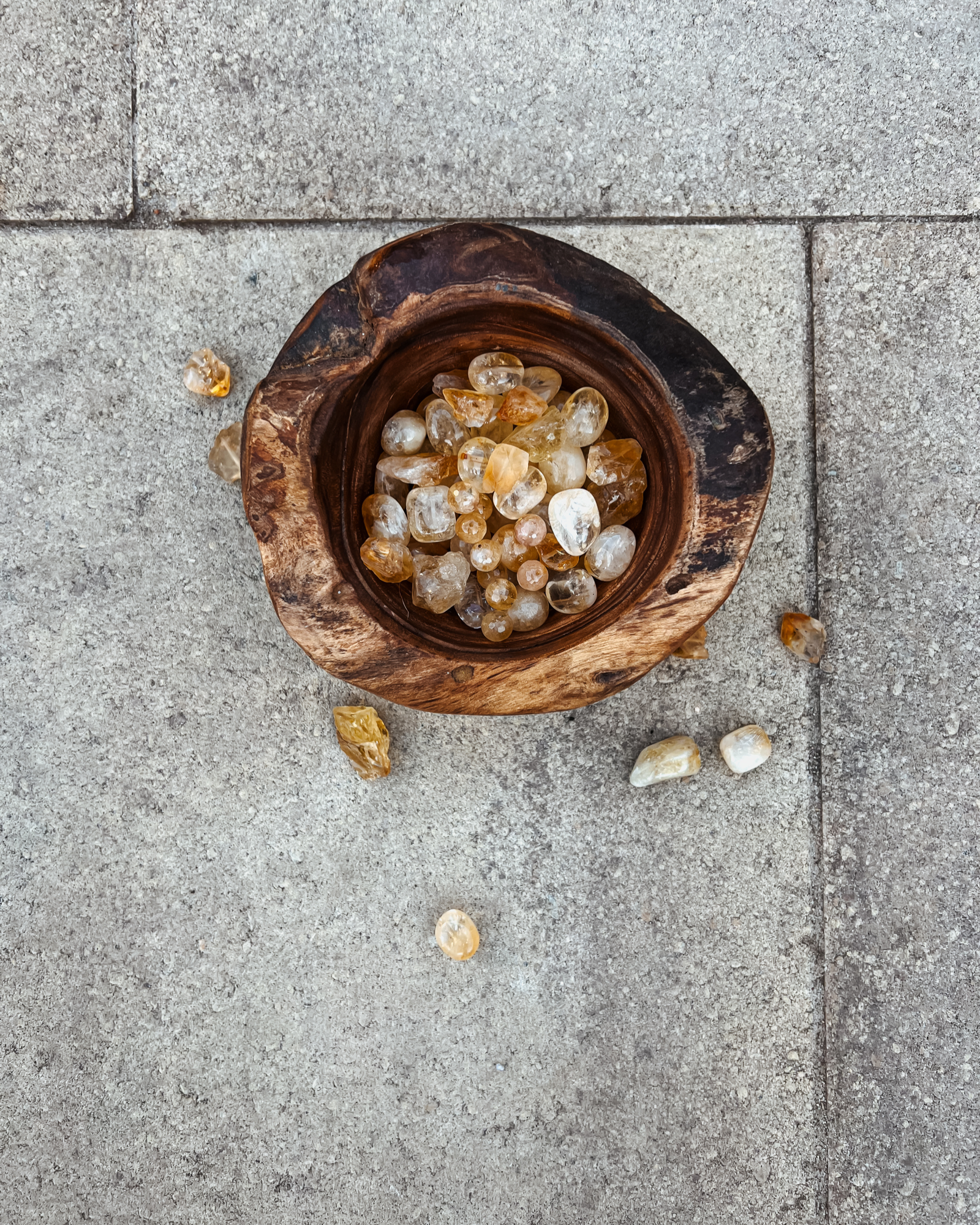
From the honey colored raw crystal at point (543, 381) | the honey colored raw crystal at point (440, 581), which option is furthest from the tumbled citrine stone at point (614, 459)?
the honey colored raw crystal at point (440, 581)

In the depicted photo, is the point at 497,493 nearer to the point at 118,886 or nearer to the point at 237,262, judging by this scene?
the point at 237,262

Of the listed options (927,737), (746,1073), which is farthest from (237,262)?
(746,1073)

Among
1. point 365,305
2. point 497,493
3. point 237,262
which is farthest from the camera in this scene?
point 237,262

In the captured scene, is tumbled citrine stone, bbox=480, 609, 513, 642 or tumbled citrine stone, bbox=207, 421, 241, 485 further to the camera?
tumbled citrine stone, bbox=207, 421, 241, 485

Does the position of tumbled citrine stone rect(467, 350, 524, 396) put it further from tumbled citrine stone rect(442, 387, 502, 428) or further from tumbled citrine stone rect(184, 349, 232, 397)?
tumbled citrine stone rect(184, 349, 232, 397)

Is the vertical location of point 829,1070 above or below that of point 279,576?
below

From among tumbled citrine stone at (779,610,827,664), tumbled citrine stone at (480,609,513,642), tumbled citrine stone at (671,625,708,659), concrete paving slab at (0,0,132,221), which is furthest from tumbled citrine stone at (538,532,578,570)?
concrete paving slab at (0,0,132,221)
